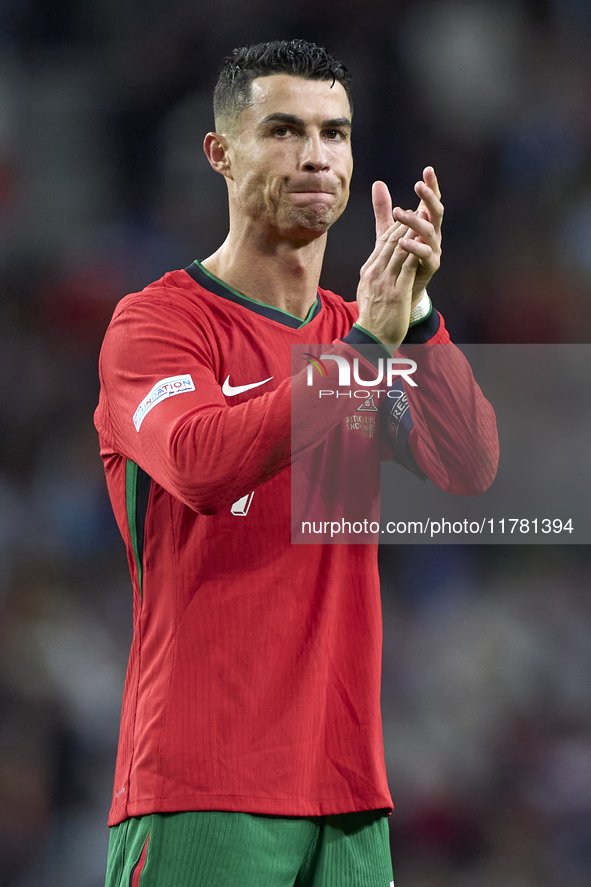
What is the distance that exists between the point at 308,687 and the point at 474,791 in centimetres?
161

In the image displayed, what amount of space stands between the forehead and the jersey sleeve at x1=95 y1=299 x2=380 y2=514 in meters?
0.35

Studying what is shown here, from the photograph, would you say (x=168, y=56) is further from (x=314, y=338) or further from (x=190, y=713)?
(x=190, y=713)

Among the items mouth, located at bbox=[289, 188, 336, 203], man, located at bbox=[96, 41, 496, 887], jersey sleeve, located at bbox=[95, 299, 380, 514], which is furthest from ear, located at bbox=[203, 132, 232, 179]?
jersey sleeve, located at bbox=[95, 299, 380, 514]

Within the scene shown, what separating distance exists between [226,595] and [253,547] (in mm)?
80

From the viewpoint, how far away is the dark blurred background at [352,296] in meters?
2.77

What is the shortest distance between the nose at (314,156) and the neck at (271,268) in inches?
5.1

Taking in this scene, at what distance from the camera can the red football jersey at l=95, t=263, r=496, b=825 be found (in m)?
1.28

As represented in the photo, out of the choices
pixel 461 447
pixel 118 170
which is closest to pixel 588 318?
pixel 118 170

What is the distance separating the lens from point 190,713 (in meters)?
1.35

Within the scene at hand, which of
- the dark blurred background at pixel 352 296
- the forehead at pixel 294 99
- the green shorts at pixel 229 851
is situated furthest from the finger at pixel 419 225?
the dark blurred background at pixel 352 296

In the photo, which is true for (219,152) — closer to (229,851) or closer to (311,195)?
(311,195)

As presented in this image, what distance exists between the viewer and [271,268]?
1.58 metres

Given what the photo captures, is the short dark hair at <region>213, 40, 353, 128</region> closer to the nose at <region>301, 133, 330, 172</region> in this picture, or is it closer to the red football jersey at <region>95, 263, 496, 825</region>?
the nose at <region>301, 133, 330, 172</region>

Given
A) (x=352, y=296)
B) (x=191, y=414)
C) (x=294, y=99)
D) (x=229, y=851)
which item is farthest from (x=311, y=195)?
(x=352, y=296)
